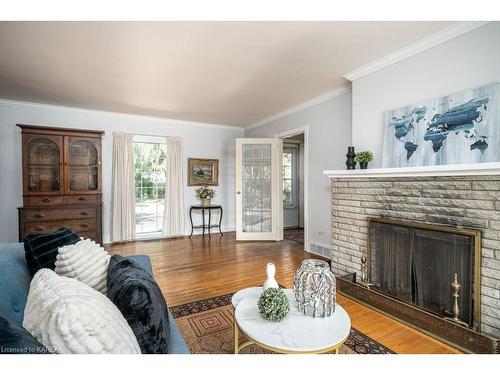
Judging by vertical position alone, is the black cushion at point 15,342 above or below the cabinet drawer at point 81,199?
below

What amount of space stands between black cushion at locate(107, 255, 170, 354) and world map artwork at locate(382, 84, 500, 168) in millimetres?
2407

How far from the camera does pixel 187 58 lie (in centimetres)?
253

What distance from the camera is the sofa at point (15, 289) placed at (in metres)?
0.94

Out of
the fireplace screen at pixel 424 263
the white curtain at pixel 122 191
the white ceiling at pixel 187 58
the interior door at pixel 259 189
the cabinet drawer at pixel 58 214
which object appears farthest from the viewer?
the interior door at pixel 259 189

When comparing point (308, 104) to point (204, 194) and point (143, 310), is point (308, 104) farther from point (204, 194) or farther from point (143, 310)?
point (143, 310)

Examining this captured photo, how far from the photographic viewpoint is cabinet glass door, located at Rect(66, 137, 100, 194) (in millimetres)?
3962

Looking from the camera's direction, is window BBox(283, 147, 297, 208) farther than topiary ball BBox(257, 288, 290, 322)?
Yes

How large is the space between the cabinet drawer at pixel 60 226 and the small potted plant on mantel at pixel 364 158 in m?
3.93

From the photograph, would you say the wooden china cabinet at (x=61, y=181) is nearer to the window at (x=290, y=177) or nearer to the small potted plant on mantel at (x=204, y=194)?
the small potted plant on mantel at (x=204, y=194)

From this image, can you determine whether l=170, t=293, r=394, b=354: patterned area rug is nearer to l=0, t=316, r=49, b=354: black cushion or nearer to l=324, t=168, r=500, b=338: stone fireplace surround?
l=324, t=168, r=500, b=338: stone fireplace surround

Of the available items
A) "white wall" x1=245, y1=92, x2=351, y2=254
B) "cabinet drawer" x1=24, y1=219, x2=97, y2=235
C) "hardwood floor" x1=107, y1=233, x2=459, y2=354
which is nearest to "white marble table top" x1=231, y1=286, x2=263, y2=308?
"hardwood floor" x1=107, y1=233, x2=459, y2=354

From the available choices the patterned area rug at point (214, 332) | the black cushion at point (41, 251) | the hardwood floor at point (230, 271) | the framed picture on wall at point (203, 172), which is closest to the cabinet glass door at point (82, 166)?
the hardwood floor at point (230, 271)

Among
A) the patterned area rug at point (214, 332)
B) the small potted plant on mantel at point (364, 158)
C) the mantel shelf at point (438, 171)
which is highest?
the small potted plant on mantel at point (364, 158)

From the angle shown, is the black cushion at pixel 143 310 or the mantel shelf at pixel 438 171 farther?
the mantel shelf at pixel 438 171
